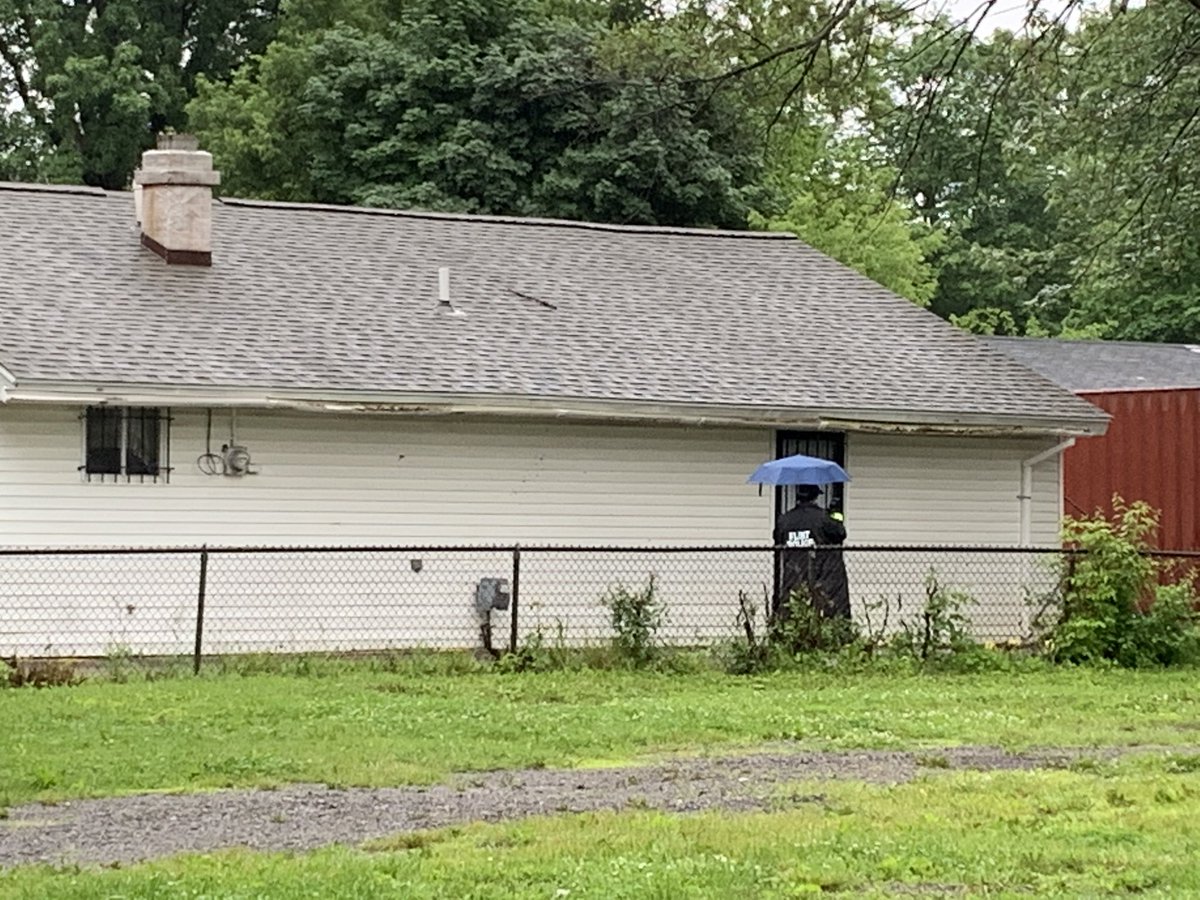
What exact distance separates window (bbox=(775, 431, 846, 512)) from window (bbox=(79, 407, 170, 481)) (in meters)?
6.23

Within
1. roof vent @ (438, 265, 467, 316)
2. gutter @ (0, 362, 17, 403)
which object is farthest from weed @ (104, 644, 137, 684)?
roof vent @ (438, 265, 467, 316)

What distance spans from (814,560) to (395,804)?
8.00 m

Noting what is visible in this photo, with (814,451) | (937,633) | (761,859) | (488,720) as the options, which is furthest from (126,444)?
(761,859)

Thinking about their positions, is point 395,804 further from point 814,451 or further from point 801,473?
point 814,451

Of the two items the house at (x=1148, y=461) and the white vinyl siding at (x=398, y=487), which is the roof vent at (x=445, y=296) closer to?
the white vinyl siding at (x=398, y=487)

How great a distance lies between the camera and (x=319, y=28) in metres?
44.5

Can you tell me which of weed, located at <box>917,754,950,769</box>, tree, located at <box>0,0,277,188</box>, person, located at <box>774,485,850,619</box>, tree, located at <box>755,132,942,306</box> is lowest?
weed, located at <box>917,754,950,769</box>

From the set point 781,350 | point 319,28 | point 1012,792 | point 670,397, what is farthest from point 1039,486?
point 319,28

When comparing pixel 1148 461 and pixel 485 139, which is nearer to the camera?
pixel 1148 461

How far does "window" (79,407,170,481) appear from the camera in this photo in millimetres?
17969

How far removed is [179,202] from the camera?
20656mm

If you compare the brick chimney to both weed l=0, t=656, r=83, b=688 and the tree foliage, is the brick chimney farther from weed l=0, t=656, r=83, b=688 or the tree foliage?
weed l=0, t=656, r=83, b=688

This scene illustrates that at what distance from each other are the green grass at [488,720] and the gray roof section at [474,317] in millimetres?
3925

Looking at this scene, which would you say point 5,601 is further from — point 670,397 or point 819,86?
point 819,86
